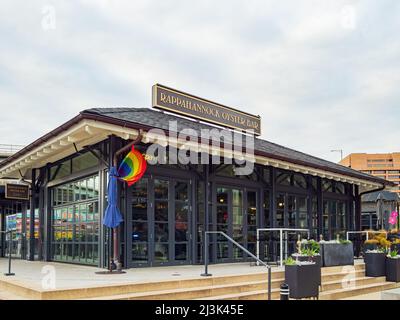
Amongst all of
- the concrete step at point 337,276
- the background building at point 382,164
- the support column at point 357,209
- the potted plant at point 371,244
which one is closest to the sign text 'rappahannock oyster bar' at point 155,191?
the support column at point 357,209

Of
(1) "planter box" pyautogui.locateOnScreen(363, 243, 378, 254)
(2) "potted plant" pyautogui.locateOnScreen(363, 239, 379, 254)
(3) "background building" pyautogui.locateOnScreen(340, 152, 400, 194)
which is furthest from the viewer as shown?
(3) "background building" pyautogui.locateOnScreen(340, 152, 400, 194)

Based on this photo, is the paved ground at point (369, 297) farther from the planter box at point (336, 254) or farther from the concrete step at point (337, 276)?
the planter box at point (336, 254)

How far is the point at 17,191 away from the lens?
14844mm

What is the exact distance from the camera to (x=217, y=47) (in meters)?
16.3

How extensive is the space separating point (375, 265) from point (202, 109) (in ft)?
21.6

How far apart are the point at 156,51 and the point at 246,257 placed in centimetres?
819

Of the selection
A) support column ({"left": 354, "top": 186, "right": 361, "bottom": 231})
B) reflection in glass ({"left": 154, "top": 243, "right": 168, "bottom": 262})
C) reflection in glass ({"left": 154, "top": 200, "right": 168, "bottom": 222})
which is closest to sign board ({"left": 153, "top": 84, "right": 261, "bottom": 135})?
reflection in glass ({"left": 154, "top": 200, "right": 168, "bottom": 222})

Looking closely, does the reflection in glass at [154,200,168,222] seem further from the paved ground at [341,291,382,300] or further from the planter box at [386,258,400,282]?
the planter box at [386,258,400,282]

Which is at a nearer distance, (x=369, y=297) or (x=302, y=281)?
(x=302, y=281)

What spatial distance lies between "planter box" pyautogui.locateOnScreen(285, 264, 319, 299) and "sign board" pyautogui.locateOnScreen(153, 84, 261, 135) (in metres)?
→ 6.27

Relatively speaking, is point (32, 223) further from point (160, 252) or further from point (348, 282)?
point (348, 282)

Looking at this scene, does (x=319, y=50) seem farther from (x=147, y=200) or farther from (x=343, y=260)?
(x=147, y=200)

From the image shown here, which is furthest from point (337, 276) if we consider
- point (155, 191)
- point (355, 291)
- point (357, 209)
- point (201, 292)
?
point (357, 209)

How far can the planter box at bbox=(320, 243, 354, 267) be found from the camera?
1086 cm
